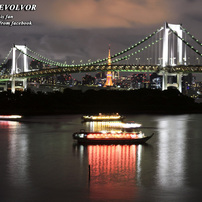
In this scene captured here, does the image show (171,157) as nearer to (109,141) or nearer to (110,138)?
(109,141)

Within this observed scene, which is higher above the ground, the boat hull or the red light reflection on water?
the boat hull

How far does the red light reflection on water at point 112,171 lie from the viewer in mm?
16516

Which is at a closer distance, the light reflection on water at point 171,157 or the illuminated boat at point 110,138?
the light reflection on water at point 171,157

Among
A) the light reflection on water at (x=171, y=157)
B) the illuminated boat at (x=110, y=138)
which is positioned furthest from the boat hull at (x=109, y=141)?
the light reflection on water at (x=171, y=157)

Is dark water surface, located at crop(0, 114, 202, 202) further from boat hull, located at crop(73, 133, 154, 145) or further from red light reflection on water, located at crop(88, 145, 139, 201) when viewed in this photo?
boat hull, located at crop(73, 133, 154, 145)

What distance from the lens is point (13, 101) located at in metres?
69.9

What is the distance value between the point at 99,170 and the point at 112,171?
0.66m

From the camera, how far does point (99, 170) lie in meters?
20.7

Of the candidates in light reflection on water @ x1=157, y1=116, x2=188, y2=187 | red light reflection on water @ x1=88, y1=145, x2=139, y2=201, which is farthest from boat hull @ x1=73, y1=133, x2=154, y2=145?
light reflection on water @ x1=157, y1=116, x2=188, y2=187

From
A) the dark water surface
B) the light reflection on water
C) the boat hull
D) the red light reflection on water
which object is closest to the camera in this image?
the dark water surface

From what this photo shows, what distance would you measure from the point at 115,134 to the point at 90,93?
4562cm

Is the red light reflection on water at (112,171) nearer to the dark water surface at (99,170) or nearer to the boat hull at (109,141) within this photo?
the dark water surface at (99,170)

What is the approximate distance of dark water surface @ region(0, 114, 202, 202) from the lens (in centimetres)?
Result: 1631

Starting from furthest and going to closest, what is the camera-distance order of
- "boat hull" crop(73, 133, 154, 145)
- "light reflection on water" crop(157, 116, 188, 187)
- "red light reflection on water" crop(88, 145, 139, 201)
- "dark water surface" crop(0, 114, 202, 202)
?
"boat hull" crop(73, 133, 154, 145) < "light reflection on water" crop(157, 116, 188, 187) < "red light reflection on water" crop(88, 145, 139, 201) < "dark water surface" crop(0, 114, 202, 202)
